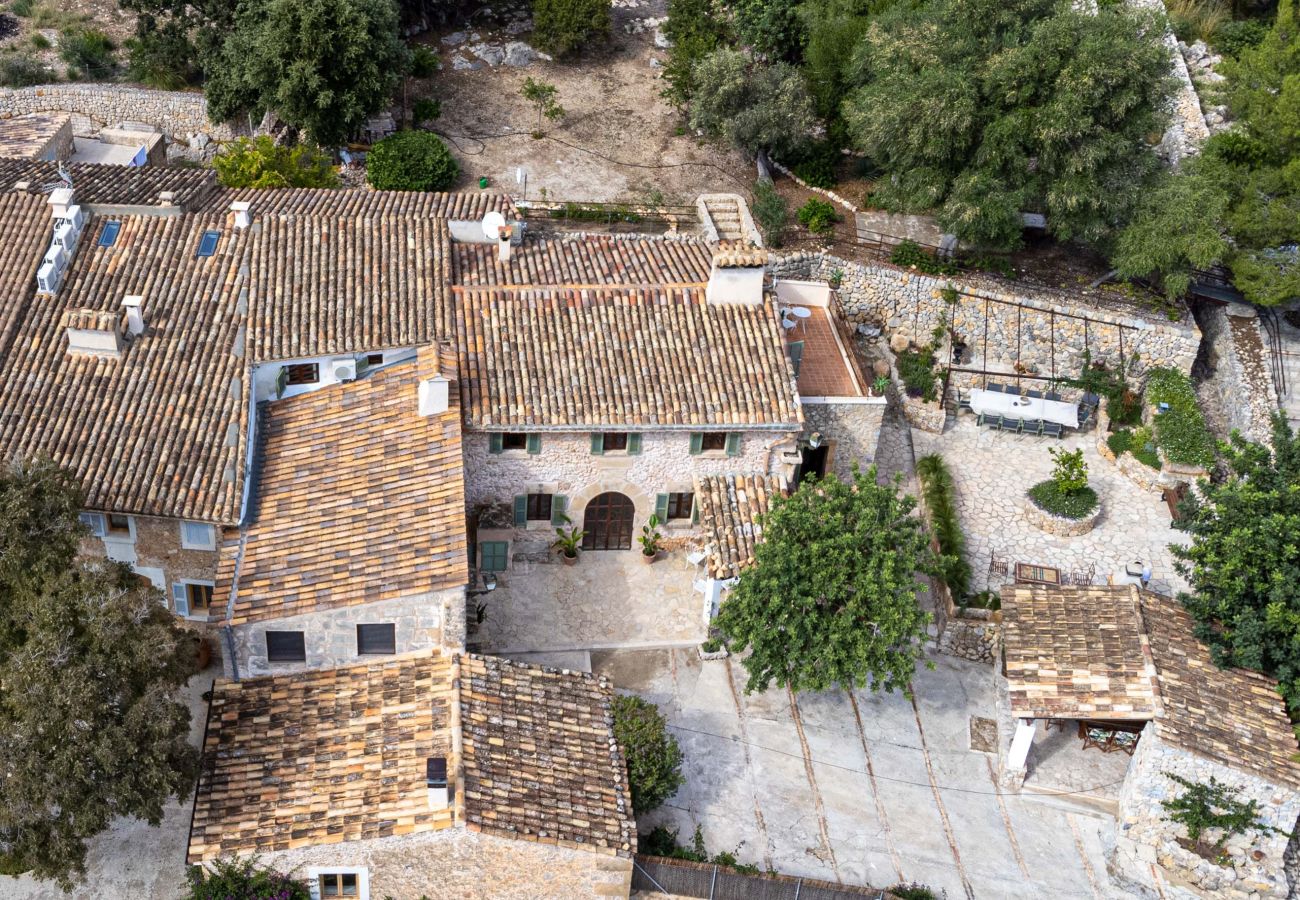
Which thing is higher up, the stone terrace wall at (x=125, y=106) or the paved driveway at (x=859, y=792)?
the stone terrace wall at (x=125, y=106)

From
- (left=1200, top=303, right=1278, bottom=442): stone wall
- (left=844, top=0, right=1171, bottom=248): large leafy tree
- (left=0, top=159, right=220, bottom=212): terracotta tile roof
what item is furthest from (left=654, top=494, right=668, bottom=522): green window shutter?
(left=1200, top=303, right=1278, bottom=442): stone wall

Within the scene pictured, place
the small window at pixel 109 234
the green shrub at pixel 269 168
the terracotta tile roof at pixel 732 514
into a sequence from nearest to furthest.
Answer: the terracotta tile roof at pixel 732 514 < the small window at pixel 109 234 < the green shrub at pixel 269 168

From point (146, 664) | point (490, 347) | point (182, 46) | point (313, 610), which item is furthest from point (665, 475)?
point (182, 46)

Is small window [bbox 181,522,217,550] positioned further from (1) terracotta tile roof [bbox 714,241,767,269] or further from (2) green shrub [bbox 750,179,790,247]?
(2) green shrub [bbox 750,179,790,247]

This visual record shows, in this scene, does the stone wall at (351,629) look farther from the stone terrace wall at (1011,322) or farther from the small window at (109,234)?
the stone terrace wall at (1011,322)

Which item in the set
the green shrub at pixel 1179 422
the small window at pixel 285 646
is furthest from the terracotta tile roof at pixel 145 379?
the green shrub at pixel 1179 422

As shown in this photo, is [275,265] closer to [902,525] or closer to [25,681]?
[25,681]
